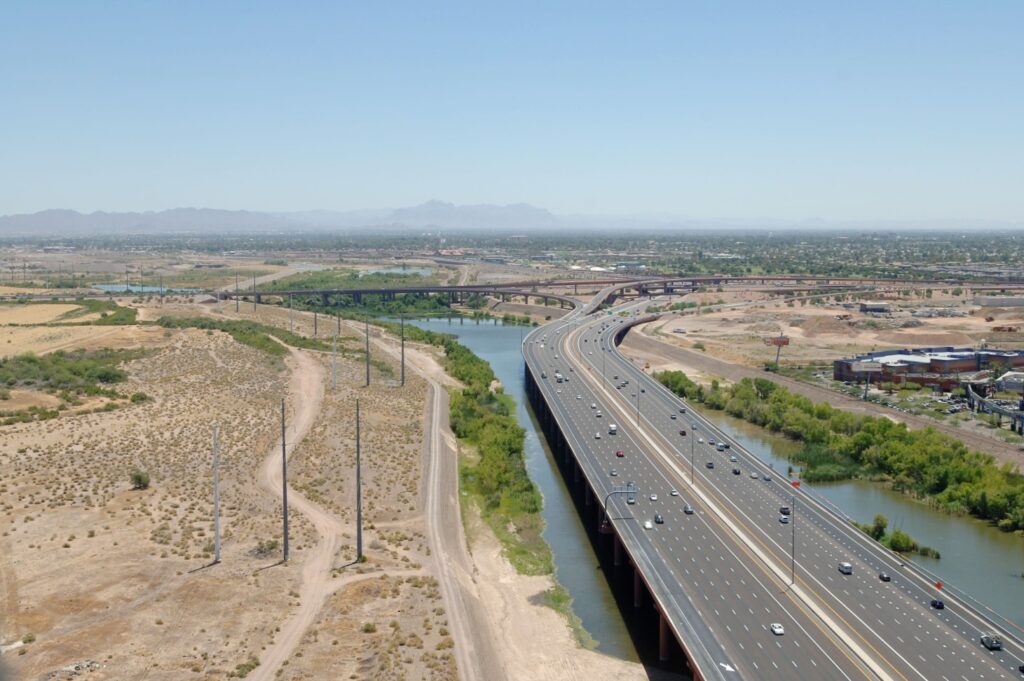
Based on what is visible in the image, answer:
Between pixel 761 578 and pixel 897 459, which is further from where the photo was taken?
pixel 897 459

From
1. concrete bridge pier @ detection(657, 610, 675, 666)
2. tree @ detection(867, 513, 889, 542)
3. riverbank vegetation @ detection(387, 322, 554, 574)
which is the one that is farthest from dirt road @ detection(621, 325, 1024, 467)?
concrete bridge pier @ detection(657, 610, 675, 666)

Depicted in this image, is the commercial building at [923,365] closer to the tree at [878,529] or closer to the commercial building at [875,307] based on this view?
the commercial building at [875,307]

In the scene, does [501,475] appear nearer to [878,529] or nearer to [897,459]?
[878,529]

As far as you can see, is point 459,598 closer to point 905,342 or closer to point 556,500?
point 556,500

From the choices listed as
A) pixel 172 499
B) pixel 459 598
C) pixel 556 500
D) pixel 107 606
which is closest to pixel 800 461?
pixel 556 500

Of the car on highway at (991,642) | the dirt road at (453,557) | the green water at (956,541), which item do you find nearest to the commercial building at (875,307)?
the green water at (956,541)

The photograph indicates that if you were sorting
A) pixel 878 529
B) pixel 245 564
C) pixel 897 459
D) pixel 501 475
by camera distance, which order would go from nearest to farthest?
pixel 245 564
pixel 878 529
pixel 501 475
pixel 897 459

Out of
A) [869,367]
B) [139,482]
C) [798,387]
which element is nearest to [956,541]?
[798,387]
